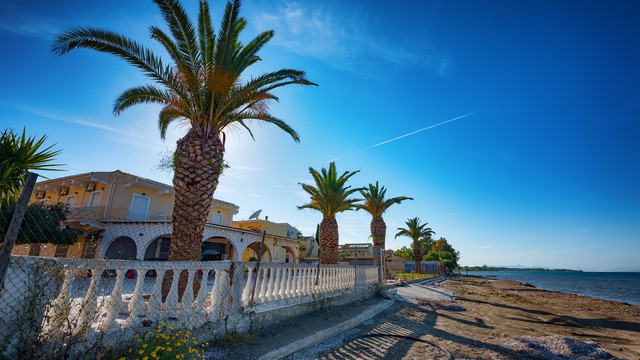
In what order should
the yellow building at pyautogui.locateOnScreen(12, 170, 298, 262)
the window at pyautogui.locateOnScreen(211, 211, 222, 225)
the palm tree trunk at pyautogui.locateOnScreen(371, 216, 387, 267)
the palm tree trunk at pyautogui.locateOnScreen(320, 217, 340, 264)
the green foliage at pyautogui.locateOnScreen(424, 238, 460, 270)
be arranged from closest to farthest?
the palm tree trunk at pyautogui.locateOnScreen(320, 217, 340, 264), the yellow building at pyautogui.locateOnScreen(12, 170, 298, 262), the palm tree trunk at pyautogui.locateOnScreen(371, 216, 387, 267), the window at pyautogui.locateOnScreen(211, 211, 222, 225), the green foliage at pyautogui.locateOnScreen(424, 238, 460, 270)

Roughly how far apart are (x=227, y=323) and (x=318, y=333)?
2158 mm

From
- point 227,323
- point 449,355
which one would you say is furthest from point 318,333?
point 449,355

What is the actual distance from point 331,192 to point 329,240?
304cm

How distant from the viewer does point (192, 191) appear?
23.1 feet

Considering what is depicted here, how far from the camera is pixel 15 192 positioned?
15.4 feet

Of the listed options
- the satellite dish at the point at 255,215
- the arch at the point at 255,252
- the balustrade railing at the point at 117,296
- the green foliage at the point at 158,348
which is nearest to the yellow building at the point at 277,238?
the arch at the point at 255,252

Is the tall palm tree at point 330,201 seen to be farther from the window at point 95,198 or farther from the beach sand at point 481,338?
the window at point 95,198

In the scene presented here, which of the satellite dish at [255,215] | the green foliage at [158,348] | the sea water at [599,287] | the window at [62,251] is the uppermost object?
the satellite dish at [255,215]

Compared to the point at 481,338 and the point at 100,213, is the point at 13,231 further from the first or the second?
the point at 100,213

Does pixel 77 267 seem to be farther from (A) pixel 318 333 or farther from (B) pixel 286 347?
(A) pixel 318 333

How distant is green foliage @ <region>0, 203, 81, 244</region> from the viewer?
15.3 m

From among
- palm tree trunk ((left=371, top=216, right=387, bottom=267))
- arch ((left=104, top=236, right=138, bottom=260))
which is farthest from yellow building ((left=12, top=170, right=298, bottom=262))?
palm tree trunk ((left=371, top=216, right=387, bottom=267))

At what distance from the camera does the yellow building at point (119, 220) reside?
19.0 metres

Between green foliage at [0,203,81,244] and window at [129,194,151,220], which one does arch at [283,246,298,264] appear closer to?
window at [129,194,151,220]
